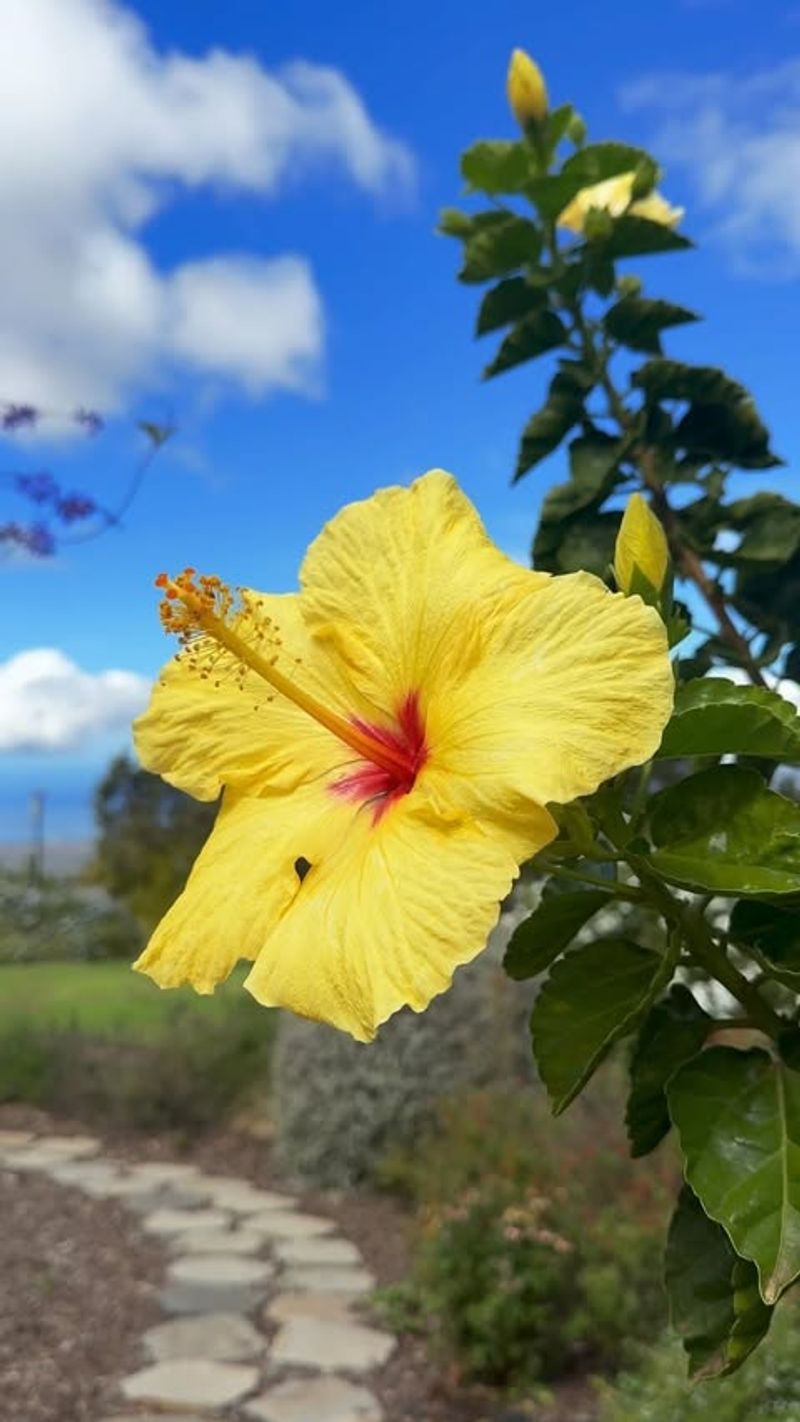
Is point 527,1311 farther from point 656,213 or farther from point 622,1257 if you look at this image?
point 656,213

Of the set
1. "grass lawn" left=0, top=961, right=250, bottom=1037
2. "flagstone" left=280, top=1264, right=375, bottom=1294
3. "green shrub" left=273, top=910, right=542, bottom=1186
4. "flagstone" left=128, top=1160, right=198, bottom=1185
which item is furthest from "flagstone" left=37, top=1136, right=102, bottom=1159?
"flagstone" left=280, top=1264, right=375, bottom=1294

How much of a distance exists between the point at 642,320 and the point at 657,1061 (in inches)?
38.4

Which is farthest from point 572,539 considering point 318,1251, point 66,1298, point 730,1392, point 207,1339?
point 318,1251

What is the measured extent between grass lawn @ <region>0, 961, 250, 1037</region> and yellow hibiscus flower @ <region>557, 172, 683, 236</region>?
5892 mm

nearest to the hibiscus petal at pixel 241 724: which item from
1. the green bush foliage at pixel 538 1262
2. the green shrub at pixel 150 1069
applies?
the green bush foliage at pixel 538 1262

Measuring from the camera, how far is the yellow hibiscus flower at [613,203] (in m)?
1.56

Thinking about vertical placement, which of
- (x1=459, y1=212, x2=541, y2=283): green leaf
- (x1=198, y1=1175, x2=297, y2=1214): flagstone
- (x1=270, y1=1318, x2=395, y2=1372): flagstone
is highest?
(x1=459, y1=212, x2=541, y2=283): green leaf

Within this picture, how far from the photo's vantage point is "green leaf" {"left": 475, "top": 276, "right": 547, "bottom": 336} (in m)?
1.52

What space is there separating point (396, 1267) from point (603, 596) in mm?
4565

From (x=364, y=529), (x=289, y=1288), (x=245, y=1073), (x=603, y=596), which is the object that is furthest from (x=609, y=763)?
(x=245, y=1073)

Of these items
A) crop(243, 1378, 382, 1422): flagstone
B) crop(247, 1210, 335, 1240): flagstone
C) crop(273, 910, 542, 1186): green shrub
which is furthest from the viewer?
crop(273, 910, 542, 1186): green shrub

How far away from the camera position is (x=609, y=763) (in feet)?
1.84

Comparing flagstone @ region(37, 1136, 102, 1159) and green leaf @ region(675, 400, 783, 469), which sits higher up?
green leaf @ region(675, 400, 783, 469)

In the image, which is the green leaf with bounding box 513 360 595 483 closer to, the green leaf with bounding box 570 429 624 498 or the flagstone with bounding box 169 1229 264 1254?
the green leaf with bounding box 570 429 624 498
